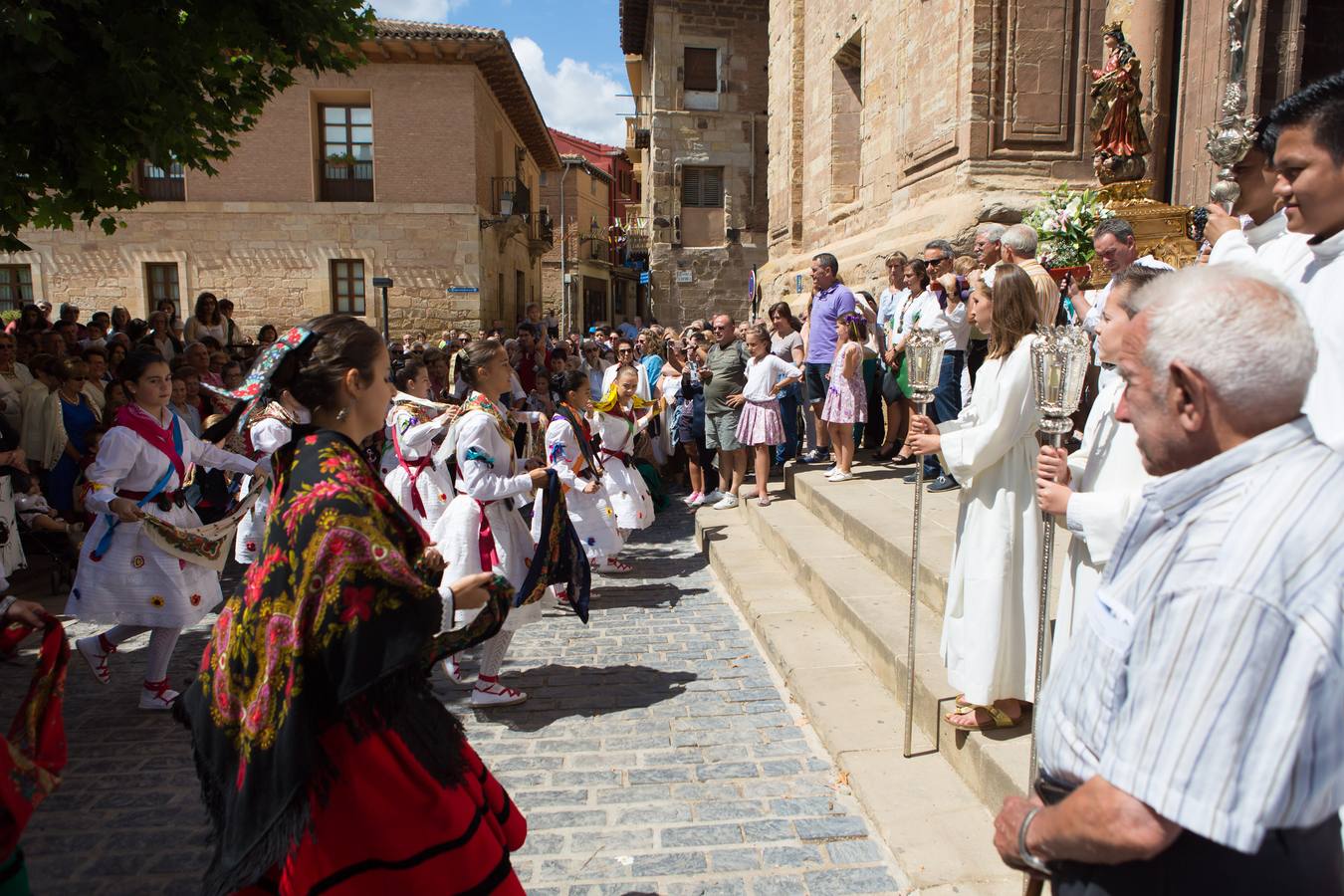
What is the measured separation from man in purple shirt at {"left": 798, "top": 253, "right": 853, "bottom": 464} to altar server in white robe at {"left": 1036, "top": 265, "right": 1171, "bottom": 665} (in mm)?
6118

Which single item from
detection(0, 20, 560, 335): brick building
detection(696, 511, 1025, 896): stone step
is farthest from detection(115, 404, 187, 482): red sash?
detection(0, 20, 560, 335): brick building

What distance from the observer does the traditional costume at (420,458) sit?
5.92 meters

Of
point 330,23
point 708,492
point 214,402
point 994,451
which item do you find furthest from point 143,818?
point 708,492

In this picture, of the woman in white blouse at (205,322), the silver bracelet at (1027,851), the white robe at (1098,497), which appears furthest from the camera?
the woman in white blouse at (205,322)

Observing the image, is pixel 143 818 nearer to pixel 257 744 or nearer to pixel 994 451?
pixel 257 744

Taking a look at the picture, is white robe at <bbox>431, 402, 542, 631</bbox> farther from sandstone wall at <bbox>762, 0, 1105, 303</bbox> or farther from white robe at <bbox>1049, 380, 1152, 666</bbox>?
sandstone wall at <bbox>762, 0, 1105, 303</bbox>

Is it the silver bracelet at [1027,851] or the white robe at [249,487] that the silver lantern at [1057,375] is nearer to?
the silver bracelet at [1027,851]

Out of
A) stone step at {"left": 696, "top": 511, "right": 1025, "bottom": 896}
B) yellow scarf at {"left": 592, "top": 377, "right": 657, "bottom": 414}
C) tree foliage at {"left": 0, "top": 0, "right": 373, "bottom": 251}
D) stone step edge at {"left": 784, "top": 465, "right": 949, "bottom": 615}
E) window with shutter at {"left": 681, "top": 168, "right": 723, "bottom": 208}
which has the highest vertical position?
window with shutter at {"left": 681, "top": 168, "right": 723, "bottom": 208}

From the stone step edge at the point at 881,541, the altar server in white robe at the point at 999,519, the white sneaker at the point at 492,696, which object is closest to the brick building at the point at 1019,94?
the stone step edge at the point at 881,541

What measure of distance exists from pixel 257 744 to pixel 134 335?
11509 mm

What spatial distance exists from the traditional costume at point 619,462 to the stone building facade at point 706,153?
2301 centimetres

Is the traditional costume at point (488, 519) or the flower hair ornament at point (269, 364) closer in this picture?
the flower hair ornament at point (269, 364)

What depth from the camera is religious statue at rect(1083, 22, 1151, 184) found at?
772cm

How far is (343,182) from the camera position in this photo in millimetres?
24625
